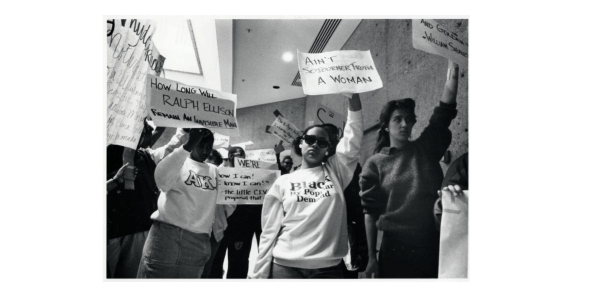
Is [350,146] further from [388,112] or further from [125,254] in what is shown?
[125,254]

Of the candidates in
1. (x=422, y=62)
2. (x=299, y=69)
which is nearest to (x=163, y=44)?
(x=299, y=69)

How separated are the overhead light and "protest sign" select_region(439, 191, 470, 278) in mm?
1400

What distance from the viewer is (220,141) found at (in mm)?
3260

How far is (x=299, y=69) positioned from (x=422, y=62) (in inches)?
33.7

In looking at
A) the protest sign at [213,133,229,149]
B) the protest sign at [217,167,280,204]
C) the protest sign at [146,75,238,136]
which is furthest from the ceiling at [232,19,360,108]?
the protest sign at [217,167,280,204]

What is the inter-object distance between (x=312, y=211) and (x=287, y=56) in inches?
42.1

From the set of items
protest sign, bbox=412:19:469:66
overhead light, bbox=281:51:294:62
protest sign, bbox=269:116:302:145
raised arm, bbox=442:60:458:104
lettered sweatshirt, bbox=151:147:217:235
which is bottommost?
lettered sweatshirt, bbox=151:147:217:235

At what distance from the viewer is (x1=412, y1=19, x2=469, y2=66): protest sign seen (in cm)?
330

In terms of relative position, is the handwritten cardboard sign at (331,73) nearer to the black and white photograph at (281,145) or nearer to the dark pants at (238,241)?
the black and white photograph at (281,145)

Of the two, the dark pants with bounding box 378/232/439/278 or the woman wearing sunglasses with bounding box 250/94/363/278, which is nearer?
the woman wearing sunglasses with bounding box 250/94/363/278

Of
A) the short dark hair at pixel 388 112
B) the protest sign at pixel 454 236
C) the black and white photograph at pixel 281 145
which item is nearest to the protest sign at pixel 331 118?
the black and white photograph at pixel 281 145

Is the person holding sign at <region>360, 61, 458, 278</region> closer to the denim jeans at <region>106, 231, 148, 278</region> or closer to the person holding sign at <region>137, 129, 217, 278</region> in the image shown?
the person holding sign at <region>137, 129, 217, 278</region>

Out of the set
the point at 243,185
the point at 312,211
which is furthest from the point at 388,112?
the point at 243,185
